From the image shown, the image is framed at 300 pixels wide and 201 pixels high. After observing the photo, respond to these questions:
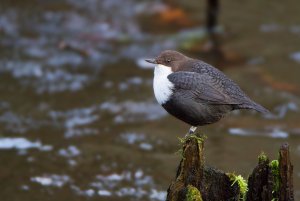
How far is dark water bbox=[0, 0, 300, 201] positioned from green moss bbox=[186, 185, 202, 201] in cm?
242

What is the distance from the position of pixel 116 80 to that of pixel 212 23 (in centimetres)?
246

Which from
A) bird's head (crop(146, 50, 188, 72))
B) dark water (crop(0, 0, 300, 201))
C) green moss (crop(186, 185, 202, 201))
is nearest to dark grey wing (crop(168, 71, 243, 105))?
bird's head (crop(146, 50, 188, 72))

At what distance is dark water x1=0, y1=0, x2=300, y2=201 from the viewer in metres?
6.98

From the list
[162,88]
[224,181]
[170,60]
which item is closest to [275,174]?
[224,181]

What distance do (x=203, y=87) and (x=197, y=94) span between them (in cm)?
7

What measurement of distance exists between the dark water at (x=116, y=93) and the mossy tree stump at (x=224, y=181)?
2222 millimetres

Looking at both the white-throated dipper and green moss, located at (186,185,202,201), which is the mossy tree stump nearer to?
green moss, located at (186,185,202,201)

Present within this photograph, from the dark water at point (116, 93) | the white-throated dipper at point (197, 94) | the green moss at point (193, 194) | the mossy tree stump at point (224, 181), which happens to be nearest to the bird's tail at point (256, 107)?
the white-throated dipper at point (197, 94)

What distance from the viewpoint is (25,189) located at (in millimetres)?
6582

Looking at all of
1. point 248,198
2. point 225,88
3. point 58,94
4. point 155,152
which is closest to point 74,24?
point 58,94

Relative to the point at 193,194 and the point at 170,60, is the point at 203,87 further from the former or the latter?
the point at 193,194

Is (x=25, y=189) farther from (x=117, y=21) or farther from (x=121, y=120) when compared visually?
(x=117, y=21)

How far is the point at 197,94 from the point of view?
4.76 metres

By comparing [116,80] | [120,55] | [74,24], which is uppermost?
[74,24]
